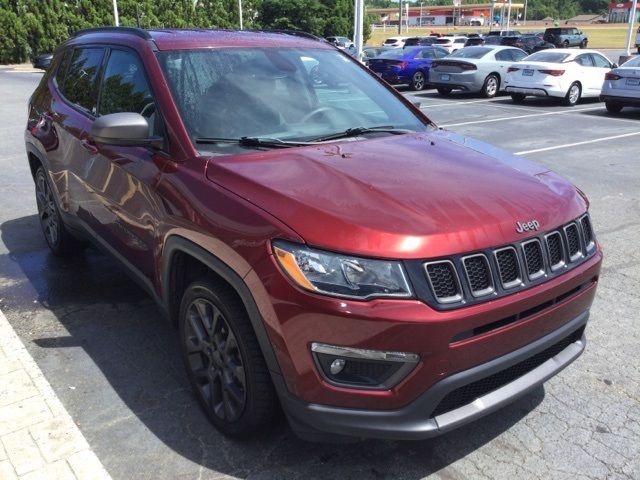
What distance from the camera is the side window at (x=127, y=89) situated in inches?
134

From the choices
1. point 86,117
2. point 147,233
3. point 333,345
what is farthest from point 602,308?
point 86,117

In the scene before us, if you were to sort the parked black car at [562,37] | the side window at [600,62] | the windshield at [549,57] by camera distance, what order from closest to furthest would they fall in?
1. the windshield at [549,57]
2. the side window at [600,62]
3. the parked black car at [562,37]

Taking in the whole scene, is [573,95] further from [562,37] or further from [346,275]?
[562,37]

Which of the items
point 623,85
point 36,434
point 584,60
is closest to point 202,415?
point 36,434

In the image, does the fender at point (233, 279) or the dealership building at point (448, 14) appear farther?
the dealership building at point (448, 14)

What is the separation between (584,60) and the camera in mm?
17188

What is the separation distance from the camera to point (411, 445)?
2.92 metres

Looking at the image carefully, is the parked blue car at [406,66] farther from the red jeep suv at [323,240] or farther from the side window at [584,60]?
the red jeep suv at [323,240]

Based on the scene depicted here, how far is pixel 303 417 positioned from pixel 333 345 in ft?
1.12

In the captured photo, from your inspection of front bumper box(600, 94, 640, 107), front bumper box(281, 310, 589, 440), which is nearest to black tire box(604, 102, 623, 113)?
front bumper box(600, 94, 640, 107)

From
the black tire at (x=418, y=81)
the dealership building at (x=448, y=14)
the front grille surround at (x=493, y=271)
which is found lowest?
the black tire at (x=418, y=81)

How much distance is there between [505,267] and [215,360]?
1406 millimetres

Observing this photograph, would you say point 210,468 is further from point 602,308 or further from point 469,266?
point 602,308

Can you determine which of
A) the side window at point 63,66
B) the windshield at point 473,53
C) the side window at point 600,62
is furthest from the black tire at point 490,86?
the side window at point 63,66
